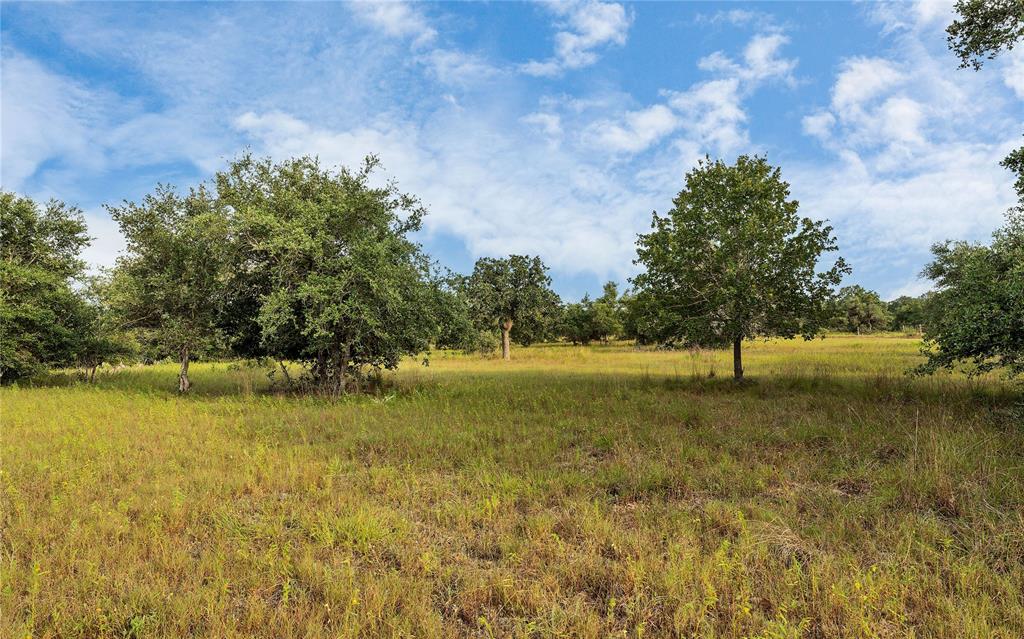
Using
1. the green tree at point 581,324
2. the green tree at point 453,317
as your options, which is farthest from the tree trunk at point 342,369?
the green tree at point 581,324

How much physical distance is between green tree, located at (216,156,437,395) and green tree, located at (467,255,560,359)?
33610 millimetres

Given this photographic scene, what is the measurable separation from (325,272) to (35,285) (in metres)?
16.2

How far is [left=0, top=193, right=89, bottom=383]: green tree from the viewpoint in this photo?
20.4 meters

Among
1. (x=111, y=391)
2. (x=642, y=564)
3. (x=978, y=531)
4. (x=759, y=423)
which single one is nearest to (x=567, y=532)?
(x=642, y=564)

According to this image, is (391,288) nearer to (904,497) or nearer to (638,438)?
(638,438)

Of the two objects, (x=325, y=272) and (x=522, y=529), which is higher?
(x=325, y=272)

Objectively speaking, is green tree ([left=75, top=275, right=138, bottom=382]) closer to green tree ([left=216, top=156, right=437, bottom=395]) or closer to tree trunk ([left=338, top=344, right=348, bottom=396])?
green tree ([left=216, top=156, right=437, bottom=395])

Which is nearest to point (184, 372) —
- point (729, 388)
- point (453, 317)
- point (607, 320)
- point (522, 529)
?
point (453, 317)

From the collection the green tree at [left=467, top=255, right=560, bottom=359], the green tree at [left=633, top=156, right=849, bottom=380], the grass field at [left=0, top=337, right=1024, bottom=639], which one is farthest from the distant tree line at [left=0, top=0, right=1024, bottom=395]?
the green tree at [left=467, top=255, right=560, bottom=359]

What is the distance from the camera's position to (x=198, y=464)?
27.5 ft

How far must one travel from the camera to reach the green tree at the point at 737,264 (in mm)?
17578

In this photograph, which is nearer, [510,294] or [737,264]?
[737,264]

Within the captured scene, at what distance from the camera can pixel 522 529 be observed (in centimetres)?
568

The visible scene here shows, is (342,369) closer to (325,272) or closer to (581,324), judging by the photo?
(325,272)
